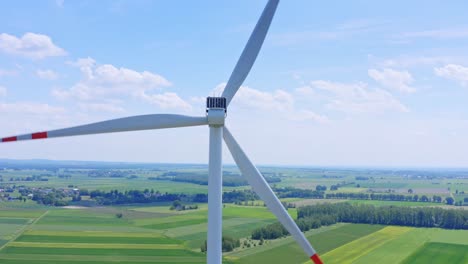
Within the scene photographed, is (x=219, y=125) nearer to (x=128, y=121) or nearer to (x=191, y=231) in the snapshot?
(x=128, y=121)

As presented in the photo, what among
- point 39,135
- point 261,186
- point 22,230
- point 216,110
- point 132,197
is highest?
point 216,110

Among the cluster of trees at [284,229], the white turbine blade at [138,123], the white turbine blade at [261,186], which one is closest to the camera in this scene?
the white turbine blade at [138,123]

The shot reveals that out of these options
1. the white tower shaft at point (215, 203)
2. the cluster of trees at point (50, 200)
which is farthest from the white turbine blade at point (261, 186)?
the cluster of trees at point (50, 200)

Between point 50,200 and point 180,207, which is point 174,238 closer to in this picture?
point 180,207

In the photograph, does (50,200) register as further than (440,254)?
Yes

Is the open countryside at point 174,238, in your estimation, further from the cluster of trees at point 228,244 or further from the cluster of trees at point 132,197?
the cluster of trees at point 132,197

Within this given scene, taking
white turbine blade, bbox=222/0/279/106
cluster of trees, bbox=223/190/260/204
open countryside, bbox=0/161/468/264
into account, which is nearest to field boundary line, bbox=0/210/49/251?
open countryside, bbox=0/161/468/264


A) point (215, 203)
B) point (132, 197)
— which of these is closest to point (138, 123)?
point (215, 203)
